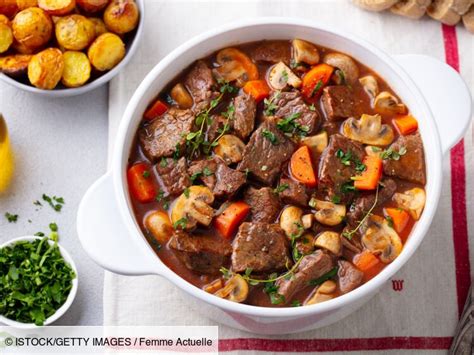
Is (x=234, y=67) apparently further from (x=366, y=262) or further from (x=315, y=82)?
(x=366, y=262)

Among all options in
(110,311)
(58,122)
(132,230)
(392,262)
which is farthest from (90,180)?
(392,262)

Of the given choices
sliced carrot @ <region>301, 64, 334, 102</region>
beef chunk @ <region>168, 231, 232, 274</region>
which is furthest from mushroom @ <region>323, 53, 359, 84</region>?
beef chunk @ <region>168, 231, 232, 274</region>

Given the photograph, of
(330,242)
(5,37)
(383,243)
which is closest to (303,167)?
(330,242)

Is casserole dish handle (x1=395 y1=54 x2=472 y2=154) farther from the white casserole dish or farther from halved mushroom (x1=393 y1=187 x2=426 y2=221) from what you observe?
halved mushroom (x1=393 y1=187 x2=426 y2=221)

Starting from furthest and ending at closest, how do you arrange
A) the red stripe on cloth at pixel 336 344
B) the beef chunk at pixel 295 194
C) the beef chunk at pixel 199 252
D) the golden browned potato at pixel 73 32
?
the golden browned potato at pixel 73 32
the red stripe on cloth at pixel 336 344
the beef chunk at pixel 295 194
the beef chunk at pixel 199 252

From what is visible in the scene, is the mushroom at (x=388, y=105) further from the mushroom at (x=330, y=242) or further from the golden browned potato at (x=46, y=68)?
the golden browned potato at (x=46, y=68)

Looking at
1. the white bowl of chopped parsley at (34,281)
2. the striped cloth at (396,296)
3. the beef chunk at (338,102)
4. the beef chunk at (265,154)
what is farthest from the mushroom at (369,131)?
the white bowl of chopped parsley at (34,281)
